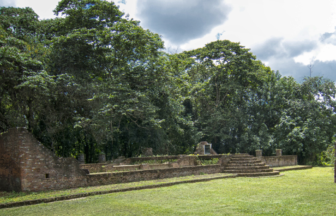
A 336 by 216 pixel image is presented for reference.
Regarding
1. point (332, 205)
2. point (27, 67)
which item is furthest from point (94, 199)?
point (27, 67)

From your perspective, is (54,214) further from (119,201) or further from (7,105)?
(7,105)

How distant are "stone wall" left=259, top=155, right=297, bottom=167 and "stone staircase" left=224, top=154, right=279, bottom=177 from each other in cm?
496

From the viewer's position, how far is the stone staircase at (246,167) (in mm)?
15517

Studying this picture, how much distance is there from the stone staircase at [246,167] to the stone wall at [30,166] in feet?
29.8

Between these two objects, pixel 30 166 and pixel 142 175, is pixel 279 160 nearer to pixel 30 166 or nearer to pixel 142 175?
pixel 142 175

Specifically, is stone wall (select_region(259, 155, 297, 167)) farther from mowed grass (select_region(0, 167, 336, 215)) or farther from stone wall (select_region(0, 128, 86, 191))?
stone wall (select_region(0, 128, 86, 191))

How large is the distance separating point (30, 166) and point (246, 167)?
1135cm

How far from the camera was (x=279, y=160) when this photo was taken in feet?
75.5

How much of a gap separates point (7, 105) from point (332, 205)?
60.2ft

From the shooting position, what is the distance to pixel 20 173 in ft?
32.0

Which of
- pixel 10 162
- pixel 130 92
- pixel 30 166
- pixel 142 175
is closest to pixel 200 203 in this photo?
pixel 142 175

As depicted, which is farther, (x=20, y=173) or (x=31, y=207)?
(x=20, y=173)

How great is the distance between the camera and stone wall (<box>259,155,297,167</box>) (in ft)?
71.7

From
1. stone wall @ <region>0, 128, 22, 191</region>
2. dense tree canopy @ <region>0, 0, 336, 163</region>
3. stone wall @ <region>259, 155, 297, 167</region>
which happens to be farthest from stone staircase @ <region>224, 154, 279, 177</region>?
stone wall @ <region>0, 128, 22, 191</region>
